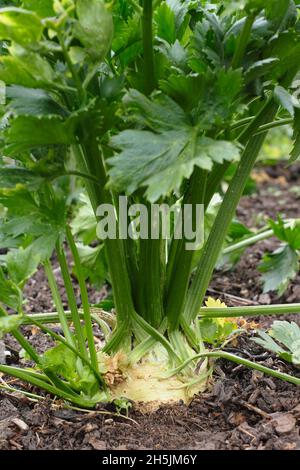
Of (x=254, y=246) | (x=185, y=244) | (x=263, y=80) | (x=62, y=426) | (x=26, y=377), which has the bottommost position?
(x=254, y=246)

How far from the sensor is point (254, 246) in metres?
2.60

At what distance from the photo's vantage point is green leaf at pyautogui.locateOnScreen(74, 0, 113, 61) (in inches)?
39.9

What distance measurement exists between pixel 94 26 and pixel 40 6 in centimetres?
14

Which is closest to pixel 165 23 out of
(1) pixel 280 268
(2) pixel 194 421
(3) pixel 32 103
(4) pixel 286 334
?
(3) pixel 32 103

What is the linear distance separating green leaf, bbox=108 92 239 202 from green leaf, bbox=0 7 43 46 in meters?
0.18

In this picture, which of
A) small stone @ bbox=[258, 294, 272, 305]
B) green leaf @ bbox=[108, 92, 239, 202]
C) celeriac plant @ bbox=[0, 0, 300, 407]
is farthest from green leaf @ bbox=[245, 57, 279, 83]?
small stone @ bbox=[258, 294, 272, 305]

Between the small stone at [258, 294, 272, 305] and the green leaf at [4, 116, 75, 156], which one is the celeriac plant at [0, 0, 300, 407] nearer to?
the green leaf at [4, 116, 75, 156]

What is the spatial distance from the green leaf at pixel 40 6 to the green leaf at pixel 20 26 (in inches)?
4.7

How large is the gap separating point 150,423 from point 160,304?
0.73 feet

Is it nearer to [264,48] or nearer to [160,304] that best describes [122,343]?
[160,304]

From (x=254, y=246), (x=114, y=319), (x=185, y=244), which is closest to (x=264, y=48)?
(x=185, y=244)

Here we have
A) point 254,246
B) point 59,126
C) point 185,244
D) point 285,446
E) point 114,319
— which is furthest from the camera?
point 254,246

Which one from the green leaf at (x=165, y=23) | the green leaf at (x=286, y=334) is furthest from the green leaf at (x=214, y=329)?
the green leaf at (x=165, y=23)

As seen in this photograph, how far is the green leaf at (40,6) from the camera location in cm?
111
